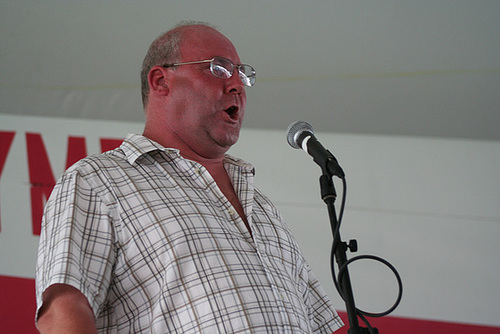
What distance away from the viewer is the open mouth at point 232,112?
4.57 feet

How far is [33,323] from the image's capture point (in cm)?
198

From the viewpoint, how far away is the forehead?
4.69ft

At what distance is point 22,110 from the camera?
7.70 ft

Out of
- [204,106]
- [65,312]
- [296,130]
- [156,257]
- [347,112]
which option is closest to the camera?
[65,312]

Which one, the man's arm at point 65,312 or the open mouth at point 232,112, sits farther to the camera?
the open mouth at point 232,112

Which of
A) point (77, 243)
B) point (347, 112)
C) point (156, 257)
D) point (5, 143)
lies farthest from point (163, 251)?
point (5, 143)

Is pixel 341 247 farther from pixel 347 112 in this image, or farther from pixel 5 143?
pixel 5 143

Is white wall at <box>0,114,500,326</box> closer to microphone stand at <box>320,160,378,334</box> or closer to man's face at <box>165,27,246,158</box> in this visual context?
man's face at <box>165,27,246,158</box>

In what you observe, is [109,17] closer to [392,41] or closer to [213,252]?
[392,41]

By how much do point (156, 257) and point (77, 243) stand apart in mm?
157

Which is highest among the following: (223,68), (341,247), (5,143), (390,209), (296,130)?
(5,143)

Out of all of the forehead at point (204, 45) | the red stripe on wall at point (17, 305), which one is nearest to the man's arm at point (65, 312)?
the forehead at point (204, 45)

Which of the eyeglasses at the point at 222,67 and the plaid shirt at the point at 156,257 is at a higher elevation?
the eyeglasses at the point at 222,67

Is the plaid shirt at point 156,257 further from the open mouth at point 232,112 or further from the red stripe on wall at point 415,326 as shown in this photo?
the red stripe on wall at point 415,326
